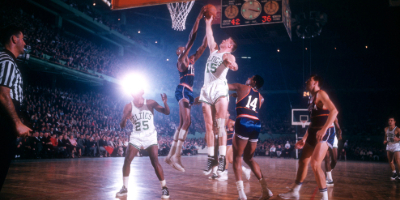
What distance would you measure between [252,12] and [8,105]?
1055cm

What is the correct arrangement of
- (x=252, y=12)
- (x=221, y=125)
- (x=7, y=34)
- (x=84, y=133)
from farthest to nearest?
(x=84, y=133), (x=252, y=12), (x=221, y=125), (x=7, y=34)

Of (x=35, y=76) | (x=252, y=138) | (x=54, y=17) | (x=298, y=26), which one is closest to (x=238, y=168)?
(x=252, y=138)

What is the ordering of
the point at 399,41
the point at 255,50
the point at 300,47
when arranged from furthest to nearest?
the point at 255,50
the point at 300,47
the point at 399,41

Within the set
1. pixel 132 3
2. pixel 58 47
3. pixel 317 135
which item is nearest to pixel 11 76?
pixel 317 135

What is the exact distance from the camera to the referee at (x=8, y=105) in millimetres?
2916

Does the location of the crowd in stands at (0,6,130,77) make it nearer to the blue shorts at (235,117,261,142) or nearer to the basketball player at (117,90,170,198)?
the basketball player at (117,90,170,198)

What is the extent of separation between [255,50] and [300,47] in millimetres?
5227

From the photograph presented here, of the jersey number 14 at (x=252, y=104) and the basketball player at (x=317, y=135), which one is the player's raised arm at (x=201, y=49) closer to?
the jersey number 14 at (x=252, y=104)

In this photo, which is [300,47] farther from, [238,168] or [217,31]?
[238,168]

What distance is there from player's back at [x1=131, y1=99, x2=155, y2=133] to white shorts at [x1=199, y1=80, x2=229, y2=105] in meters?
1.11

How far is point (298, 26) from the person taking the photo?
18.0 metres

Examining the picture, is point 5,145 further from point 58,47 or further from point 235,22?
point 58,47

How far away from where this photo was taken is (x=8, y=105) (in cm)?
295

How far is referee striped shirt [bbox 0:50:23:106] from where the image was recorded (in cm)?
302
